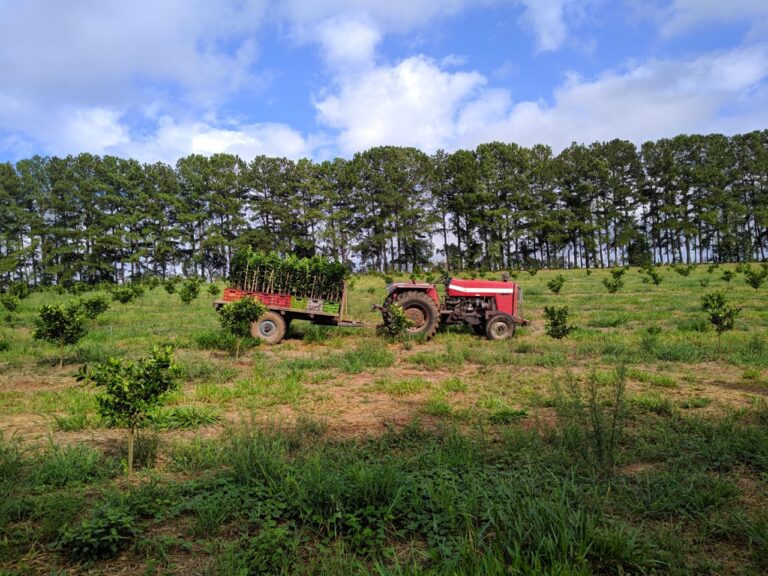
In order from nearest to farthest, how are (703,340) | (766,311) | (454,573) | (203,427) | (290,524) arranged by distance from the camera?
1. (454,573)
2. (290,524)
3. (203,427)
4. (703,340)
5. (766,311)

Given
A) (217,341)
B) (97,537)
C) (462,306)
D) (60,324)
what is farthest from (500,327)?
(97,537)

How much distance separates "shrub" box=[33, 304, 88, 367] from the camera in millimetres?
8312

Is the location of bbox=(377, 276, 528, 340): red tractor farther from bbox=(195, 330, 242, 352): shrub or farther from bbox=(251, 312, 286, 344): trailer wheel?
bbox=(195, 330, 242, 352): shrub

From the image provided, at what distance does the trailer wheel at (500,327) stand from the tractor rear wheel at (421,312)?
140 centimetres

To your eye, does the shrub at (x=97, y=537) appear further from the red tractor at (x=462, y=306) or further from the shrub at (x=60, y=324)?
the red tractor at (x=462, y=306)

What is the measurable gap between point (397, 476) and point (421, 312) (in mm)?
8586

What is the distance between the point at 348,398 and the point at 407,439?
2.03m

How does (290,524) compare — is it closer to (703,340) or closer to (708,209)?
(703,340)

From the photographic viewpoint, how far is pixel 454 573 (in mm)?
2260

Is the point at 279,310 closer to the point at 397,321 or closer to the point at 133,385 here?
the point at 397,321

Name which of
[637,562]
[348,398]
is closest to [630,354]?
[348,398]

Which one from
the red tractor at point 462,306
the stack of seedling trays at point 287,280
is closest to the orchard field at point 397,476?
the stack of seedling trays at point 287,280

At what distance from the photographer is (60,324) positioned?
8430 millimetres

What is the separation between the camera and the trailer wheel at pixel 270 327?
36.0 feet
